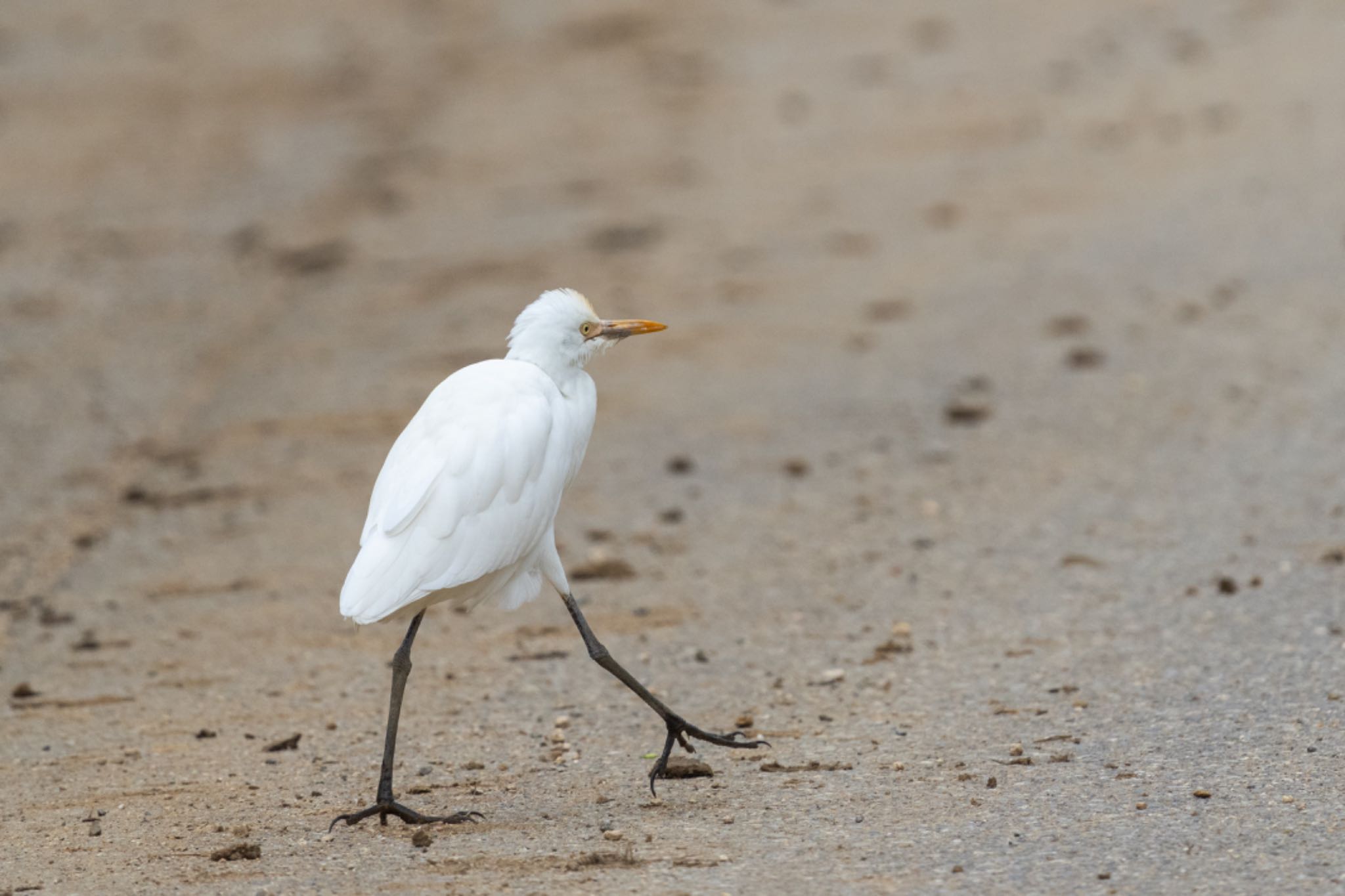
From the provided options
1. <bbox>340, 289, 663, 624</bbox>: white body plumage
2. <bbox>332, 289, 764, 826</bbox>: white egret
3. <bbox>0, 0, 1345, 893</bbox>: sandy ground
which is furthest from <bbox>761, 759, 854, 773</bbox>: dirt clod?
<bbox>340, 289, 663, 624</bbox>: white body plumage

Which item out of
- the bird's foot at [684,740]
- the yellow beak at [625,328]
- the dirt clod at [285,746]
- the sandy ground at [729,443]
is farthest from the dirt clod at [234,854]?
the yellow beak at [625,328]

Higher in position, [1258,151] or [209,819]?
[1258,151]

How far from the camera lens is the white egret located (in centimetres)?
443

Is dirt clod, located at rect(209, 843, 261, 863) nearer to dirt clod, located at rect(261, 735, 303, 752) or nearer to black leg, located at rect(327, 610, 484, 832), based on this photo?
black leg, located at rect(327, 610, 484, 832)

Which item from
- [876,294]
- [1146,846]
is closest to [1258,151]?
[876,294]

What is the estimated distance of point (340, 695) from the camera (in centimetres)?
A: 570

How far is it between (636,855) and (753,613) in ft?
7.43

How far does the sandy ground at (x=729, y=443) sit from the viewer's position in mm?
4438

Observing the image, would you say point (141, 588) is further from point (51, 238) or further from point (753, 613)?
point (51, 238)

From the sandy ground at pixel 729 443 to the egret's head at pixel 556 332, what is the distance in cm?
120

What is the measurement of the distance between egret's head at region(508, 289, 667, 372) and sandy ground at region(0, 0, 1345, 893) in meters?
1.20

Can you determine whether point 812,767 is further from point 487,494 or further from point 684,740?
point 487,494

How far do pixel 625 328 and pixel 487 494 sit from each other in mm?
761

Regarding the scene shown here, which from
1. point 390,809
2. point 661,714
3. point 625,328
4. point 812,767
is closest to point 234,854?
point 390,809
